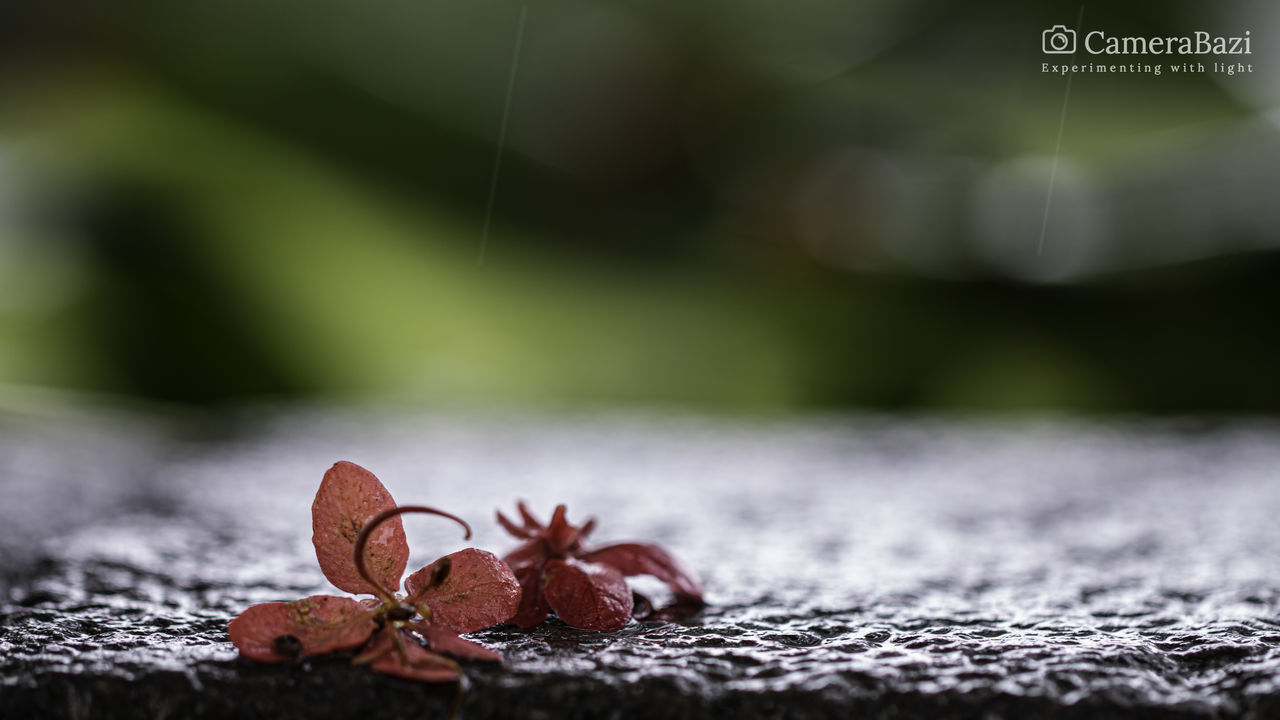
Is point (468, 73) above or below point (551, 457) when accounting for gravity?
above

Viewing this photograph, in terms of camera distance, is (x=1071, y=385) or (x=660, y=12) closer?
(x=1071, y=385)

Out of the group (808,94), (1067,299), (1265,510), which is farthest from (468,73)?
(1265,510)

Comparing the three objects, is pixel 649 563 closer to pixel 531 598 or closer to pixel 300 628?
pixel 531 598

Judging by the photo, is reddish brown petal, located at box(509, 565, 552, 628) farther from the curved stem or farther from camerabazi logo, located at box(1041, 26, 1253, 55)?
camerabazi logo, located at box(1041, 26, 1253, 55)

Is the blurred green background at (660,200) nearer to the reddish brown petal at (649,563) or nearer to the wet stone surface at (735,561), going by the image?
the wet stone surface at (735,561)

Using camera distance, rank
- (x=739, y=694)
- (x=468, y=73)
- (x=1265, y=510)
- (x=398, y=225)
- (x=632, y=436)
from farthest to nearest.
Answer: (x=468, y=73) < (x=398, y=225) < (x=632, y=436) < (x=1265, y=510) < (x=739, y=694)

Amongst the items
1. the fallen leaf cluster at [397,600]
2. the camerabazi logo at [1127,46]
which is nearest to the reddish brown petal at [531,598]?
the fallen leaf cluster at [397,600]

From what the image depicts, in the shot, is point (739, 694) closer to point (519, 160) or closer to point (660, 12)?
point (519, 160)

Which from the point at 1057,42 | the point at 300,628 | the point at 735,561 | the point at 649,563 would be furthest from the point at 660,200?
the point at 300,628
